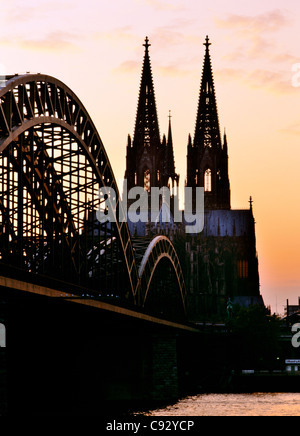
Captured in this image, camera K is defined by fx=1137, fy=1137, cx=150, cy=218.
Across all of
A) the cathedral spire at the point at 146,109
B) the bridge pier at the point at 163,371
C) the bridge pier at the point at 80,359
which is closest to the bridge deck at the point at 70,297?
the bridge pier at the point at 80,359

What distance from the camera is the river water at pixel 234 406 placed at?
7019cm

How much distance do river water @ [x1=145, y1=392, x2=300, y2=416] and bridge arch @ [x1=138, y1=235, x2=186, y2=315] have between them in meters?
9.01

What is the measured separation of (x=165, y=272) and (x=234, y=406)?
38.9 metres

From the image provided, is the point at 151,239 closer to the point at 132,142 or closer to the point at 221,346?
the point at 221,346

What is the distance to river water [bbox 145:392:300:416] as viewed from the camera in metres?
70.2

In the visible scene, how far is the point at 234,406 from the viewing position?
77875 millimetres

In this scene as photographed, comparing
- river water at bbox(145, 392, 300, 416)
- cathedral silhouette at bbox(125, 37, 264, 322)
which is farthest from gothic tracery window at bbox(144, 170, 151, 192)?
river water at bbox(145, 392, 300, 416)

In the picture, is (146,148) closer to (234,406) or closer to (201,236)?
(201,236)

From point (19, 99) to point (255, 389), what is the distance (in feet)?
217

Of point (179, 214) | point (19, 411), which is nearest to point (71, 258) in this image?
point (19, 411)

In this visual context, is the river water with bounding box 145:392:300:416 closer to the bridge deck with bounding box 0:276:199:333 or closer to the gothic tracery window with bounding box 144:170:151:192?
the bridge deck with bounding box 0:276:199:333

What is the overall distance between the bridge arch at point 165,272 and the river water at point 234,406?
9006mm

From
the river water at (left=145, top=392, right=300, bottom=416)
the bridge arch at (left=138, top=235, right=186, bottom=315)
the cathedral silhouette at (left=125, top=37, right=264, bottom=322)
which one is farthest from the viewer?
the cathedral silhouette at (left=125, top=37, right=264, bottom=322)

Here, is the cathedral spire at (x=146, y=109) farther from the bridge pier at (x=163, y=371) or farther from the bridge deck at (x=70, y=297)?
the bridge deck at (x=70, y=297)
